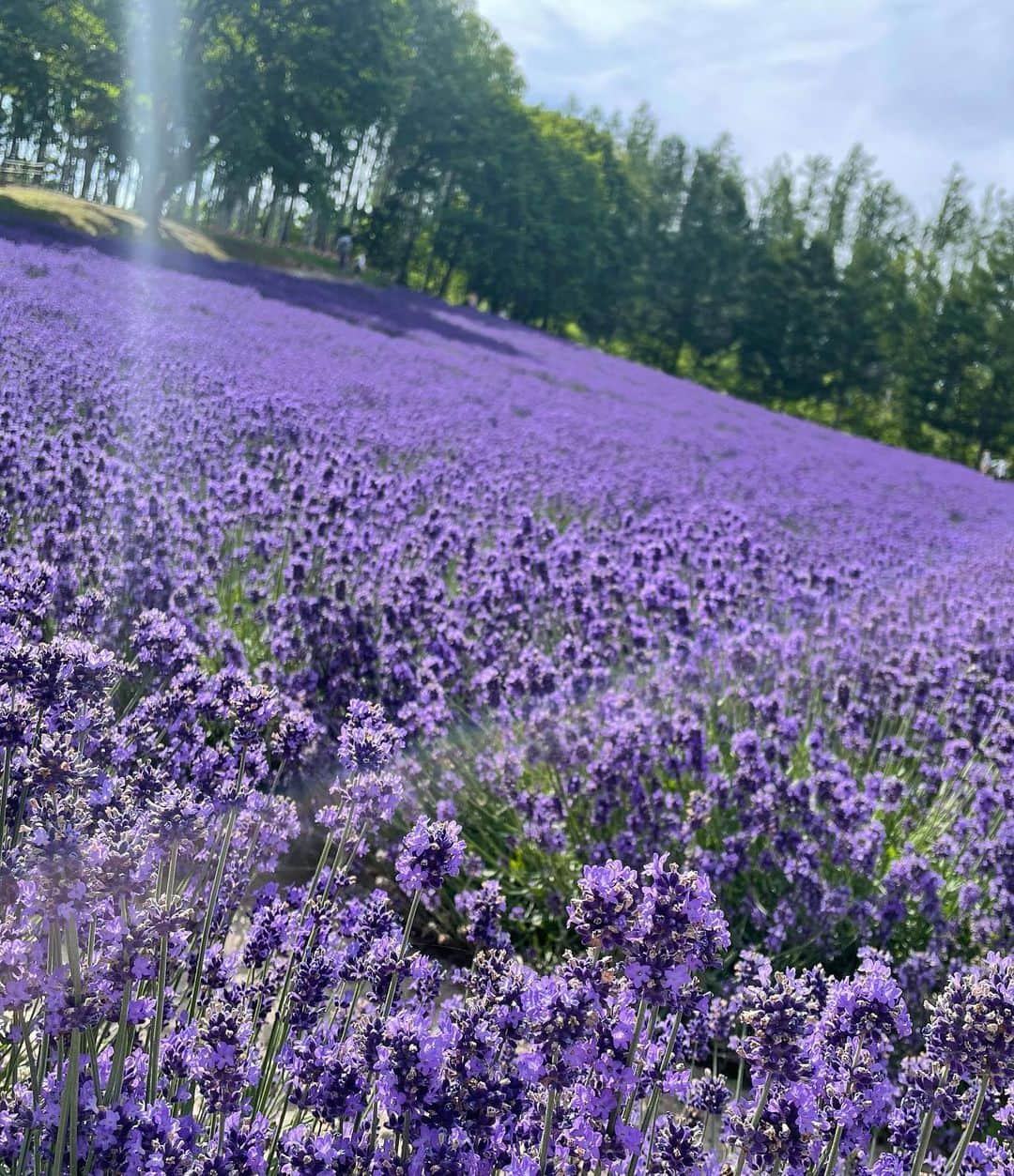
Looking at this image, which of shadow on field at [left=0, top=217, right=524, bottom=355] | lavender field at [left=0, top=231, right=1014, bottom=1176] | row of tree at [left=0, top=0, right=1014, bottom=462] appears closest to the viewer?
lavender field at [left=0, top=231, right=1014, bottom=1176]

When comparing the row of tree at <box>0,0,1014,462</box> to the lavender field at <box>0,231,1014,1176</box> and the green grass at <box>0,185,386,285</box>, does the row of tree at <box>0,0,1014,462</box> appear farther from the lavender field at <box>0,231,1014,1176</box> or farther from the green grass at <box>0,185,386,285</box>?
the lavender field at <box>0,231,1014,1176</box>

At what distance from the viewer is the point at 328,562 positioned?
Answer: 4430mm

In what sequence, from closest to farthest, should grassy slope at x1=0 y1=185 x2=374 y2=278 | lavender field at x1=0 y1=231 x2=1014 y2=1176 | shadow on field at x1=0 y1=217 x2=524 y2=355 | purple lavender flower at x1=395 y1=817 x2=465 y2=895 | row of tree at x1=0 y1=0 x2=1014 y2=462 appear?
1. lavender field at x1=0 y1=231 x2=1014 y2=1176
2. purple lavender flower at x1=395 y1=817 x2=465 y2=895
3. shadow on field at x1=0 y1=217 x2=524 y2=355
4. grassy slope at x1=0 y1=185 x2=374 y2=278
5. row of tree at x1=0 y1=0 x2=1014 y2=462

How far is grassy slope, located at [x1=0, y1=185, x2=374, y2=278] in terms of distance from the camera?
14625 mm

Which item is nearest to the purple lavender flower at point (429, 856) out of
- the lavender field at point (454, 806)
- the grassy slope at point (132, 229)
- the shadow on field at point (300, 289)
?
the lavender field at point (454, 806)

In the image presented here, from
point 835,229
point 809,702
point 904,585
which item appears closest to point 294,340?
point 904,585

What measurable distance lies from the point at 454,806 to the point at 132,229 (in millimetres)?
19715

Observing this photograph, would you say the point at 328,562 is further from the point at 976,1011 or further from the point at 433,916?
the point at 976,1011

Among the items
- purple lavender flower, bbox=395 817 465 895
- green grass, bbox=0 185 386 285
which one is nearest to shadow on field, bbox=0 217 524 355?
green grass, bbox=0 185 386 285

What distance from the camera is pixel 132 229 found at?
20.1 m

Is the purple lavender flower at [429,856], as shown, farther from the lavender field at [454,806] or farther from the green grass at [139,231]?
the green grass at [139,231]

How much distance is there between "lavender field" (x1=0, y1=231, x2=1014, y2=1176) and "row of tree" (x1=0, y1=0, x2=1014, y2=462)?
19.6 m

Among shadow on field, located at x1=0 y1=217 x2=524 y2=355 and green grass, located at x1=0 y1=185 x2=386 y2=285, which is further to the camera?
green grass, located at x1=0 y1=185 x2=386 y2=285

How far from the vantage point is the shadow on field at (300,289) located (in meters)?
14.1
